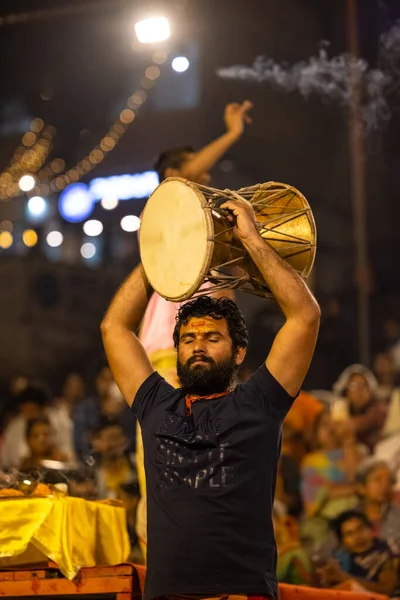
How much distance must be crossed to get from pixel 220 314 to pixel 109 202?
9333 millimetres

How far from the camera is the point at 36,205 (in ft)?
41.9

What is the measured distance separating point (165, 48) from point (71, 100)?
5.65 feet

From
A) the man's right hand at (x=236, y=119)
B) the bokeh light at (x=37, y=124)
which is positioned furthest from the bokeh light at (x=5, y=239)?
the man's right hand at (x=236, y=119)

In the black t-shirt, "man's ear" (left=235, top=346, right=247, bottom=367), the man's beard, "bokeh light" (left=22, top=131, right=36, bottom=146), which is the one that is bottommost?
the black t-shirt

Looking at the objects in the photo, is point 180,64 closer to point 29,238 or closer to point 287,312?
point 29,238

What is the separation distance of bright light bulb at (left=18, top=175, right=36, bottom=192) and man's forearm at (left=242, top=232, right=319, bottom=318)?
904cm

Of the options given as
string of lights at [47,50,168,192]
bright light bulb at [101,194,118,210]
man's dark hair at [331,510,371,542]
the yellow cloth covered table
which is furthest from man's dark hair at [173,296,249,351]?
bright light bulb at [101,194,118,210]

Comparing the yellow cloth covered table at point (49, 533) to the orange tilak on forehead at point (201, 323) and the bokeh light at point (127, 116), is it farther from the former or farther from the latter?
the bokeh light at point (127, 116)

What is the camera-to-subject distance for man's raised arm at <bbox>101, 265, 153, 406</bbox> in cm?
353

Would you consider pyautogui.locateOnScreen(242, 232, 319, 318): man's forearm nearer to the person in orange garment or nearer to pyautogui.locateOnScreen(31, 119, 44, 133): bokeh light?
the person in orange garment

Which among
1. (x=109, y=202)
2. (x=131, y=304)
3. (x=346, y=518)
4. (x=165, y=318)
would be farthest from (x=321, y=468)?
(x=109, y=202)

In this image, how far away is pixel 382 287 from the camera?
10.2m

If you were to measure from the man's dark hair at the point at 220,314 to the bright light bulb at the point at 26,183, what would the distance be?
887cm

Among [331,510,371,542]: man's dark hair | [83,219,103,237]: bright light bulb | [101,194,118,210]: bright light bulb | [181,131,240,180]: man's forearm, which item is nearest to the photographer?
[181,131,240,180]: man's forearm
